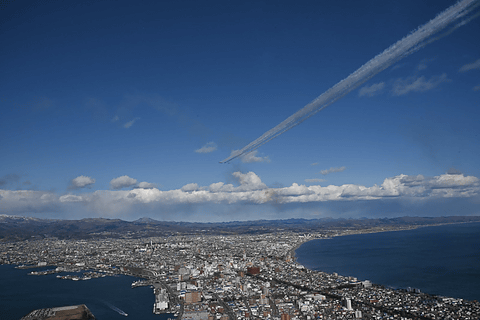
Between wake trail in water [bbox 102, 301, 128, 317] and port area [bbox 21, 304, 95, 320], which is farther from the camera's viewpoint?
wake trail in water [bbox 102, 301, 128, 317]

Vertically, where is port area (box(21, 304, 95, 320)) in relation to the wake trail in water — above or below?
above

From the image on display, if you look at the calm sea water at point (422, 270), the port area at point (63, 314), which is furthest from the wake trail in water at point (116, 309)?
the calm sea water at point (422, 270)

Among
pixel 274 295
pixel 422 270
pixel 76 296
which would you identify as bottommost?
pixel 422 270

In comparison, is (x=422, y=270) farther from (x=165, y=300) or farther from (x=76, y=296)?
(x=76, y=296)

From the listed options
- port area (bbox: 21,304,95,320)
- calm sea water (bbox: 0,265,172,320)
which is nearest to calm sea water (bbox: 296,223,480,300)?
calm sea water (bbox: 0,265,172,320)

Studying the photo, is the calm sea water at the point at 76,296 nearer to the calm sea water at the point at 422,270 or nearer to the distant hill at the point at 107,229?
the calm sea water at the point at 422,270

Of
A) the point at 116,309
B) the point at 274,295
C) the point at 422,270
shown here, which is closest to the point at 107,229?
the point at 116,309

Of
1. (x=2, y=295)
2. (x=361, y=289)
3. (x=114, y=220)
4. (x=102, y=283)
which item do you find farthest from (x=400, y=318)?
(x=114, y=220)

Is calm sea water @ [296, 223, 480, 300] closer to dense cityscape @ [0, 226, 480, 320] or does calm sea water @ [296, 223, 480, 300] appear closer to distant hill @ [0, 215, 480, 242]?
dense cityscape @ [0, 226, 480, 320]

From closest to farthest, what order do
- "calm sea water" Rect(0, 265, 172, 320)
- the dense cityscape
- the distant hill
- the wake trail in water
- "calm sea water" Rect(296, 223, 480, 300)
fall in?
the dense cityscape < the wake trail in water < "calm sea water" Rect(0, 265, 172, 320) < "calm sea water" Rect(296, 223, 480, 300) < the distant hill
